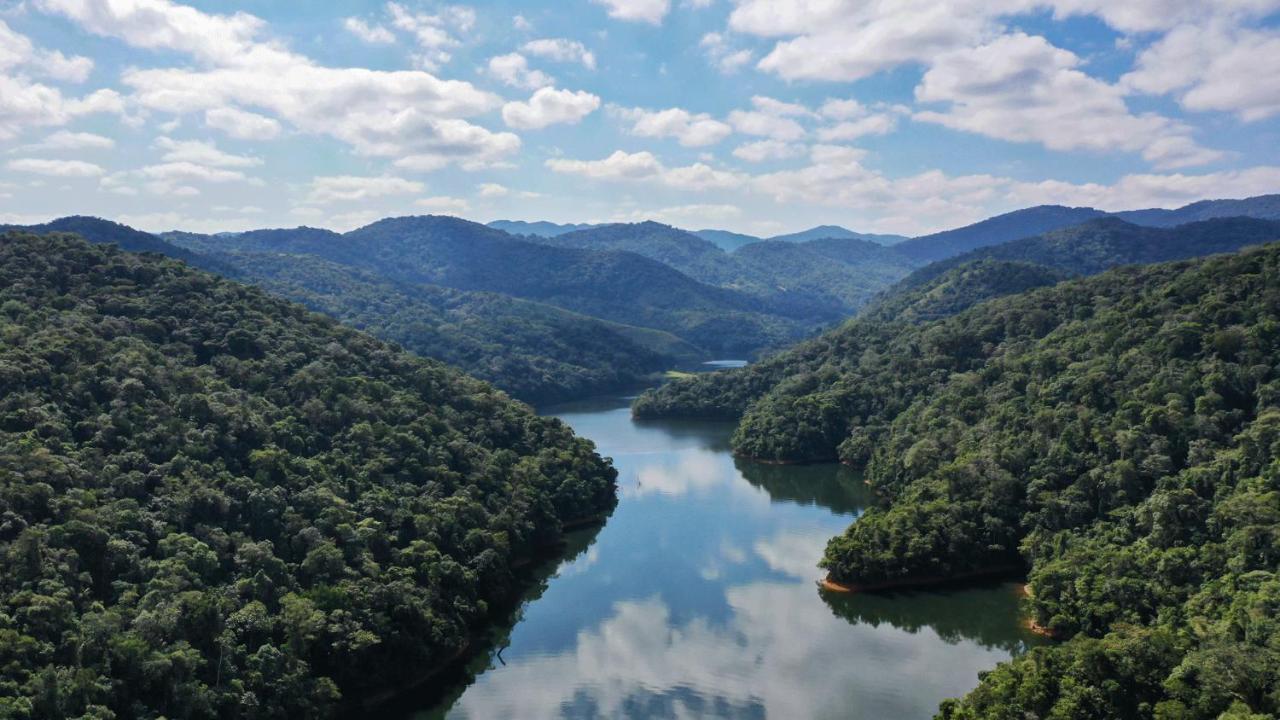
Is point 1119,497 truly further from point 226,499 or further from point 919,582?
point 226,499

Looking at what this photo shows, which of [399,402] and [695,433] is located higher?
[399,402]

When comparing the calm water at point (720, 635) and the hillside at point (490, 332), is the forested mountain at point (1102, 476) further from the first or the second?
the hillside at point (490, 332)

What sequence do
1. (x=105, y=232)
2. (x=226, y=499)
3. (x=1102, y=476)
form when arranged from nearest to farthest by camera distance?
(x=226, y=499)
(x=1102, y=476)
(x=105, y=232)

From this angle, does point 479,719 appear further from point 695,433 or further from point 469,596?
point 695,433

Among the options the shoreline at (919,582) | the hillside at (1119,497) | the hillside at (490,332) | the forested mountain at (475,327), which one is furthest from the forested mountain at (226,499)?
the forested mountain at (475,327)

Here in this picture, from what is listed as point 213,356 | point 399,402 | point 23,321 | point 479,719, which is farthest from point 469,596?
point 23,321

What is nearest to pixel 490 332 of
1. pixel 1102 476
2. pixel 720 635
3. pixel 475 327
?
pixel 475 327

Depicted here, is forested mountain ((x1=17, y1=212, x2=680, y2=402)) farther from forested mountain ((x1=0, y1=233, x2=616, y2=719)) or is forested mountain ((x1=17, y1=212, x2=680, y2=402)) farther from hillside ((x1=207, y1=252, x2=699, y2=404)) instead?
forested mountain ((x1=0, y1=233, x2=616, y2=719))
